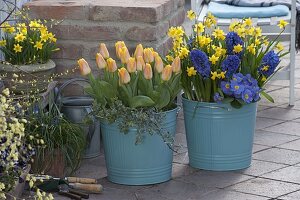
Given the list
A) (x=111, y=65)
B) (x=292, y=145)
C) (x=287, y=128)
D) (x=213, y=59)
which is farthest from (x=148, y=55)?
(x=287, y=128)

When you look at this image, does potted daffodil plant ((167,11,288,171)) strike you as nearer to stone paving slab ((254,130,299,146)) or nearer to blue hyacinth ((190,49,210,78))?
blue hyacinth ((190,49,210,78))

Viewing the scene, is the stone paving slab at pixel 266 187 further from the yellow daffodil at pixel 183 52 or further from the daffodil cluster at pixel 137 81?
the yellow daffodil at pixel 183 52

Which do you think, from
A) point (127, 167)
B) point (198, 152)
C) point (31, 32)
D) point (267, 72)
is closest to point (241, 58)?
point (267, 72)

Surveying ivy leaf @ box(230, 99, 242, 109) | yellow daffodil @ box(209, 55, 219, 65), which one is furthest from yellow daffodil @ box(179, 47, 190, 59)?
ivy leaf @ box(230, 99, 242, 109)

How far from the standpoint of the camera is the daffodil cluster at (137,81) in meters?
3.65

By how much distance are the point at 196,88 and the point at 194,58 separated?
22 cm

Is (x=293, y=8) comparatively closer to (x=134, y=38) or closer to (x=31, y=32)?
(x=134, y=38)

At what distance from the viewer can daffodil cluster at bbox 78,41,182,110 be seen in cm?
365

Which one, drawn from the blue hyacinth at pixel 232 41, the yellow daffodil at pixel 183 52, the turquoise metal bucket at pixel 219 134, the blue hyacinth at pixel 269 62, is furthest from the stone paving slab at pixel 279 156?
the yellow daffodil at pixel 183 52

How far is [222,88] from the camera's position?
3.78m

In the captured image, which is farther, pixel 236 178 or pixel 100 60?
pixel 236 178

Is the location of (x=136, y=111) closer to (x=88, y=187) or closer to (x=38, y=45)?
(x=88, y=187)

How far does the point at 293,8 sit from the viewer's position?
16.4ft

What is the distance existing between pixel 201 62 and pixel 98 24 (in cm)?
80
